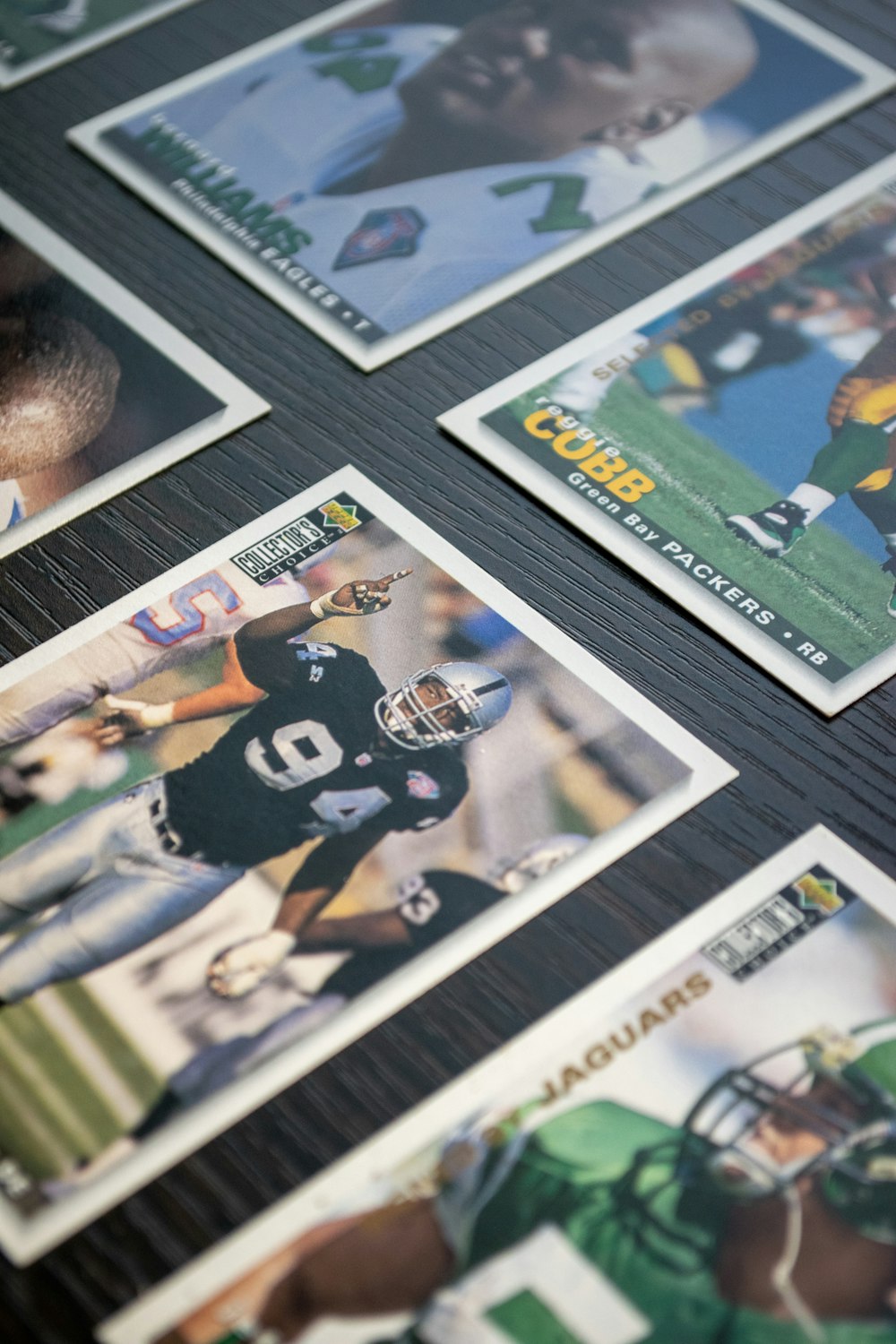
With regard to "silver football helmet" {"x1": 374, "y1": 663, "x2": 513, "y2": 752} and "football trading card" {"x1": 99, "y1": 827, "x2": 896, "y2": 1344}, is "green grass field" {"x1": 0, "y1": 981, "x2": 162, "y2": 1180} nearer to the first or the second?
"football trading card" {"x1": 99, "y1": 827, "x2": 896, "y2": 1344}

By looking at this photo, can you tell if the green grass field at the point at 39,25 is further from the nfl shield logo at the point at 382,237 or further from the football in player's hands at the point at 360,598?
the football in player's hands at the point at 360,598

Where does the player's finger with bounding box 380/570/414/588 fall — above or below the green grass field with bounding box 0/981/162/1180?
above

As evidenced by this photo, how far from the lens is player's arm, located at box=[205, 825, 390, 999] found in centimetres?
64

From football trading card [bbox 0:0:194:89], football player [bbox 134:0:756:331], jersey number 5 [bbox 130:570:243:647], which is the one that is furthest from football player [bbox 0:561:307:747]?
football trading card [bbox 0:0:194:89]

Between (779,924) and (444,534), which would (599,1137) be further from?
(444,534)

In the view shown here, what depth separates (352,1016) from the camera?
0.63m

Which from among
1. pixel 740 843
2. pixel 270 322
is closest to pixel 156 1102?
pixel 740 843

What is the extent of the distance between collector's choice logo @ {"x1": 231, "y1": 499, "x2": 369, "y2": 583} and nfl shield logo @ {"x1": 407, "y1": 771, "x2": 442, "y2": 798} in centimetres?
15

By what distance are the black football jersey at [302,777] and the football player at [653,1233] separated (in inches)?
6.5

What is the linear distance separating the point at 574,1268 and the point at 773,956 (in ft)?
0.56

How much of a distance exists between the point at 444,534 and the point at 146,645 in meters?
0.18

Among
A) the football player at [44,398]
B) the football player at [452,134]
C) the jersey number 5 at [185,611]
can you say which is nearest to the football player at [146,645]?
the jersey number 5 at [185,611]

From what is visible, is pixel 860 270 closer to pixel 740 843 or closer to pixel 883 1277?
pixel 740 843

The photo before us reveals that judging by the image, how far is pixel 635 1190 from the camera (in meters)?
0.58
